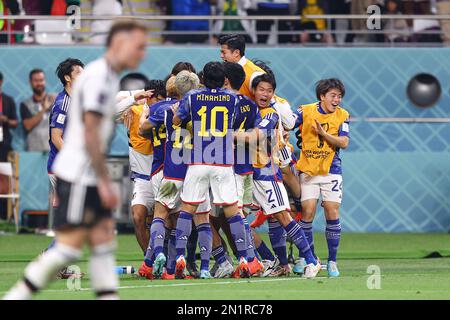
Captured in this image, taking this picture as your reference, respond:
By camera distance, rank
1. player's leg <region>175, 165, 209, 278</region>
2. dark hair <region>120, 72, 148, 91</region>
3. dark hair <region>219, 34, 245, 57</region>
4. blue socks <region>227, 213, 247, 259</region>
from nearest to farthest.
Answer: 1. player's leg <region>175, 165, 209, 278</region>
2. blue socks <region>227, 213, 247, 259</region>
3. dark hair <region>219, 34, 245, 57</region>
4. dark hair <region>120, 72, 148, 91</region>

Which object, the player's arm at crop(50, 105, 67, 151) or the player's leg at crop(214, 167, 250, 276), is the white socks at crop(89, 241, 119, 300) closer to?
the player's leg at crop(214, 167, 250, 276)

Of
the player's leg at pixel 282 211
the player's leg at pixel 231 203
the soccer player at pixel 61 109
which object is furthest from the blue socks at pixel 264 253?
the soccer player at pixel 61 109

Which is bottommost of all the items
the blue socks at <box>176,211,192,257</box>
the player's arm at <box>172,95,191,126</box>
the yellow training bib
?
the blue socks at <box>176,211,192,257</box>

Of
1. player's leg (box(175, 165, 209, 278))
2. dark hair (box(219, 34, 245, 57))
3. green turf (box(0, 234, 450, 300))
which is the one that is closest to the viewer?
green turf (box(0, 234, 450, 300))

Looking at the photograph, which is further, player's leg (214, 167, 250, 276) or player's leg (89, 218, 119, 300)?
player's leg (214, 167, 250, 276)

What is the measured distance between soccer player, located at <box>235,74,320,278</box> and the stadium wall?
8.90 meters

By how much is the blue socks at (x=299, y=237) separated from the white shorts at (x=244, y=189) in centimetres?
60

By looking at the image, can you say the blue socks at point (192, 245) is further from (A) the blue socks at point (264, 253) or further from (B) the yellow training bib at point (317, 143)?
(B) the yellow training bib at point (317, 143)

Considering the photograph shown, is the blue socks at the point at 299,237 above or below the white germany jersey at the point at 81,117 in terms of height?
below

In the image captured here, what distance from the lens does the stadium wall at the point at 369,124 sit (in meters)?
24.0

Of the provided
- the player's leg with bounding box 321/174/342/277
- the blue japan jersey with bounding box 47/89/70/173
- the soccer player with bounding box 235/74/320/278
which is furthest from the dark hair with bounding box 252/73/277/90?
the blue japan jersey with bounding box 47/89/70/173

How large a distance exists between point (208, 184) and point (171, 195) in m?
0.50

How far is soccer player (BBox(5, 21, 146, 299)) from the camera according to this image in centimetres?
938
